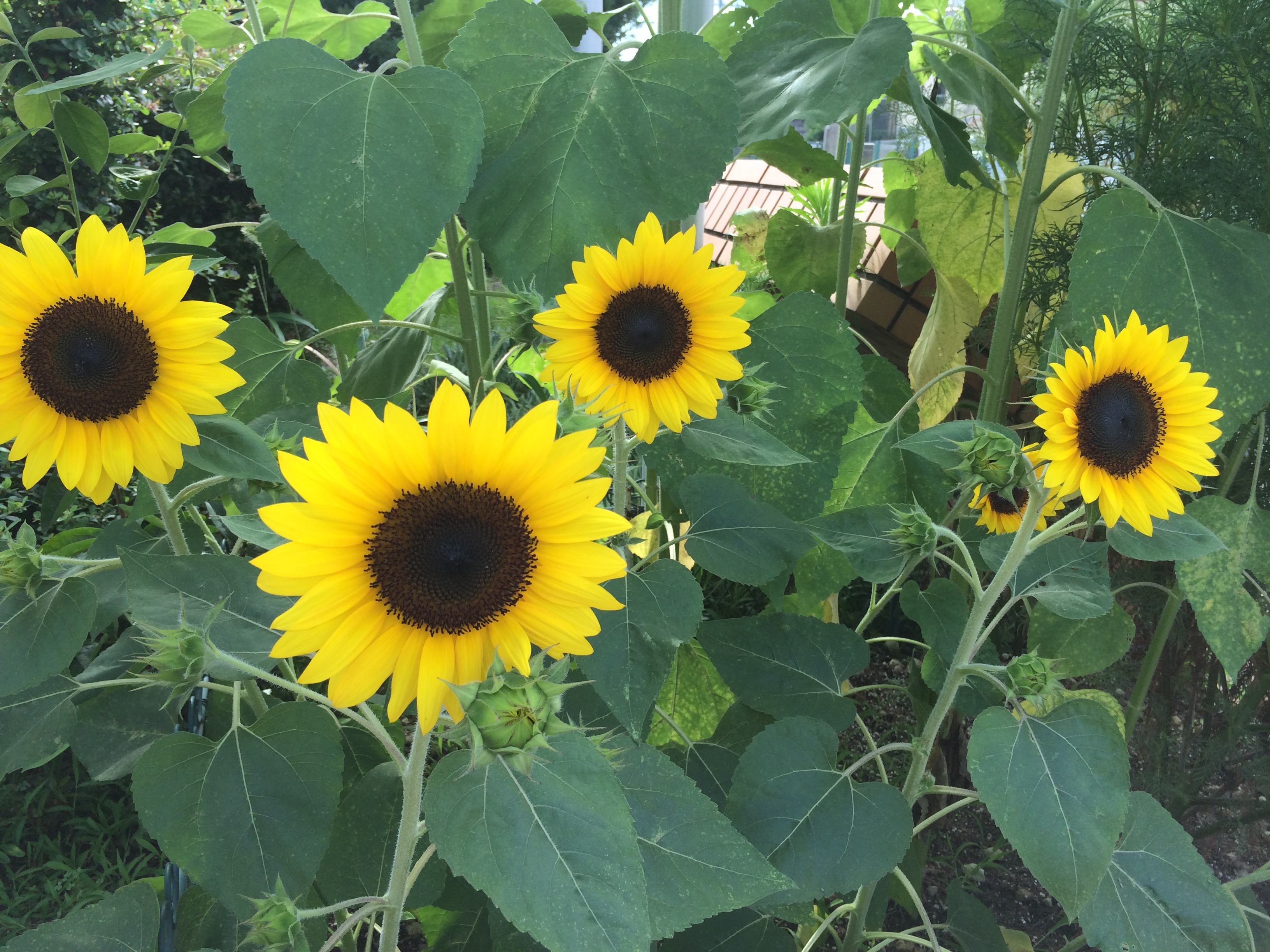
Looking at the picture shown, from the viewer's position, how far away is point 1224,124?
2.91 ft

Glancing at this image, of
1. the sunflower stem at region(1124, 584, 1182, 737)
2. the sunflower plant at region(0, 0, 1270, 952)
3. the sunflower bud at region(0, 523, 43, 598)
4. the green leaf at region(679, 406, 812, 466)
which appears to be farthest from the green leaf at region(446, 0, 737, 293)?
the sunflower stem at region(1124, 584, 1182, 737)

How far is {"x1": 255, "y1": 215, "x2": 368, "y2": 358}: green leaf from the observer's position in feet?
2.46

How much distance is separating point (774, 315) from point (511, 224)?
262 mm

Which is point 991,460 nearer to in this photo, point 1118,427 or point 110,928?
point 1118,427

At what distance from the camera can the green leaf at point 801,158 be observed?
95cm

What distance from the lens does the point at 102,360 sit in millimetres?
485

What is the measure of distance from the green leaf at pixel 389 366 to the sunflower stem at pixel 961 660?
0.49 meters

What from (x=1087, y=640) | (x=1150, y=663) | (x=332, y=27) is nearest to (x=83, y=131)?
(x=332, y=27)

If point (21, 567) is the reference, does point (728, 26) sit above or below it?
above

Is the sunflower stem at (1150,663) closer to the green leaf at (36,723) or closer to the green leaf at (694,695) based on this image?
the green leaf at (694,695)

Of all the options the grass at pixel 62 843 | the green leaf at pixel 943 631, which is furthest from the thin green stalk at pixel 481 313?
the grass at pixel 62 843

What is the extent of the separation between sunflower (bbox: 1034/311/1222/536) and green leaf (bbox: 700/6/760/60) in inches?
22.8

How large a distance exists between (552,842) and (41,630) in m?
0.36

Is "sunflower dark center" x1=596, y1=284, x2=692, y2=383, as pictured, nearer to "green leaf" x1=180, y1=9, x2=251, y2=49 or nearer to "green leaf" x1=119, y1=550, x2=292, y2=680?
"green leaf" x1=119, y1=550, x2=292, y2=680
